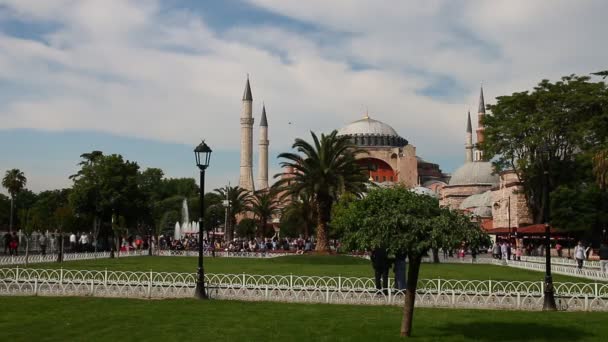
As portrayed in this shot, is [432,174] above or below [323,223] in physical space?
above

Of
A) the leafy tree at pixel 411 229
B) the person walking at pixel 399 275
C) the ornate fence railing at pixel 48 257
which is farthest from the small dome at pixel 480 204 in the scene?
the leafy tree at pixel 411 229

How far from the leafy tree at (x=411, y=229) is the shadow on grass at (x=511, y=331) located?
96 centimetres

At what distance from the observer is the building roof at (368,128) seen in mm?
91562

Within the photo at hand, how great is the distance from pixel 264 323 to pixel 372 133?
269 ft

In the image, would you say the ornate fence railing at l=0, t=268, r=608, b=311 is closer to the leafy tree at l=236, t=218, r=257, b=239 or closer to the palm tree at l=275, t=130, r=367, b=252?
the palm tree at l=275, t=130, r=367, b=252

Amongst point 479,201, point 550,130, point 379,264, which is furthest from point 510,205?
point 379,264

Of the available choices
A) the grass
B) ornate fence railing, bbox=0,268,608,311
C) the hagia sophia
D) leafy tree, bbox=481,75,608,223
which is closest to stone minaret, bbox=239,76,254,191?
the hagia sophia

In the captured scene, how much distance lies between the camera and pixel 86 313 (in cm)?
1113

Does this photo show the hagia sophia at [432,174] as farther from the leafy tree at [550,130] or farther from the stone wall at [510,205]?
the leafy tree at [550,130]

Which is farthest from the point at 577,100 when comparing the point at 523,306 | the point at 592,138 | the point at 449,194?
the point at 449,194

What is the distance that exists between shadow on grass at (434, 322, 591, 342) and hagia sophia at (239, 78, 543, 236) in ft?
119

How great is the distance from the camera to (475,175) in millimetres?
76062

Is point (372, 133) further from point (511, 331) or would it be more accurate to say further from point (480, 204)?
point (511, 331)

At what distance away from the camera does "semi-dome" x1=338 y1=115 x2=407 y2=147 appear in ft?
298
